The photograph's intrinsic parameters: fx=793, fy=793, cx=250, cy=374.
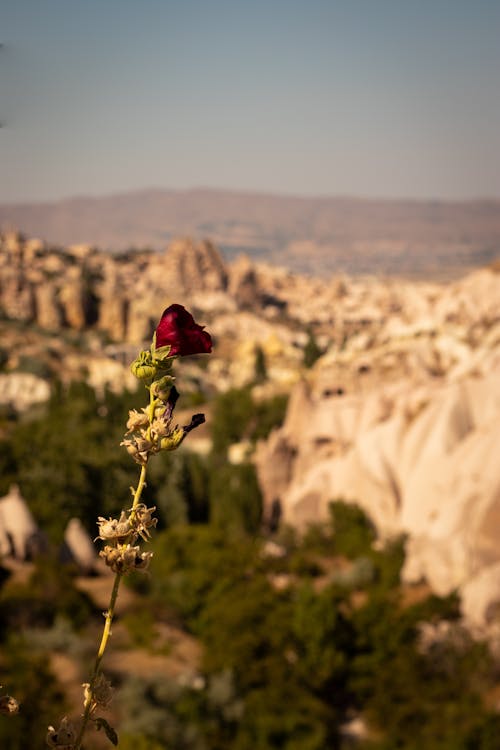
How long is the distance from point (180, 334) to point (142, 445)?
0.25 m

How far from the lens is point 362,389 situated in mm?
41031

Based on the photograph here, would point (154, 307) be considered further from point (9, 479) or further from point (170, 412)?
point (170, 412)

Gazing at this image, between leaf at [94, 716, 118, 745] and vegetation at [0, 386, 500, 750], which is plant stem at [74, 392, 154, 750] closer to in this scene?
leaf at [94, 716, 118, 745]

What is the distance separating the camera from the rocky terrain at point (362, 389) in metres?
25.9

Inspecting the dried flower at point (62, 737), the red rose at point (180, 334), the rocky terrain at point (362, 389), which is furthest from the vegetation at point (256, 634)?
the red rose at point (180, 334)

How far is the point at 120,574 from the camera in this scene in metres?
1.68

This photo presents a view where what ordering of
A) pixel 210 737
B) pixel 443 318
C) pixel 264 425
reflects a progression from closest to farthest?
pixel 210 737 → pixel 264 425 → pixel 443 318

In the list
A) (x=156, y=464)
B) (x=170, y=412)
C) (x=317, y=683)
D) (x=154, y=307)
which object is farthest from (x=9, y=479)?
(x=154, y=307)

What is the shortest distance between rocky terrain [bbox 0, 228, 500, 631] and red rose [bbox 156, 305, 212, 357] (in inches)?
56.6

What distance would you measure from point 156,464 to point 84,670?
718 inches

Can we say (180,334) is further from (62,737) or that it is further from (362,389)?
(362,389)

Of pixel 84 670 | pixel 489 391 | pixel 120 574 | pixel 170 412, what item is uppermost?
pixel 170 412

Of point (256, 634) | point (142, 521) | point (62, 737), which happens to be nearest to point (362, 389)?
point (256, 634)

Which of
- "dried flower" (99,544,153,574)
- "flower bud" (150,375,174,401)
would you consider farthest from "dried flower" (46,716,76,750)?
"flower bud" (150,375,174,401)
